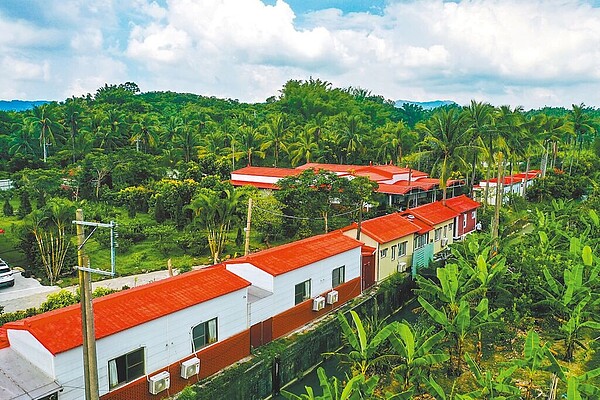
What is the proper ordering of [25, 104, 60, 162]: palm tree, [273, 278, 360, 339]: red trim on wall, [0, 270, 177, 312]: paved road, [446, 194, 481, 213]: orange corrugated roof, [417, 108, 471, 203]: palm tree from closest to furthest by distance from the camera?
[273, 278, 360, 339]: red trim on wall → [0, 270, 177, 312]: paved road → [417, 108, 471, 203]: palm tree → [446, 194, 481, 213]: orange corrugated roof → [25, 104, 60, 162]: palm tree

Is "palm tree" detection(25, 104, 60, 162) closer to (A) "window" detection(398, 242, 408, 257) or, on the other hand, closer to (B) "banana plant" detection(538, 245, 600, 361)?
(A) "window" detection(398, 242, 408, 257)

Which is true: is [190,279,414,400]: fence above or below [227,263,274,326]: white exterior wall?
below

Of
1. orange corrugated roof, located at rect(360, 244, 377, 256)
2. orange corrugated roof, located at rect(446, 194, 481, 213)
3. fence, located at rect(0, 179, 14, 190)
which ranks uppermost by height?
fence, located at rect(0, 179, 14, 190)

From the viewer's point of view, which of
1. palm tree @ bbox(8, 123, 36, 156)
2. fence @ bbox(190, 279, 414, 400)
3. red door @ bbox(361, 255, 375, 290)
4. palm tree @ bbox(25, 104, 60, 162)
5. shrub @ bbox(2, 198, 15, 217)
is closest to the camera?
fence @ bbox(190, 279, 414, 400)

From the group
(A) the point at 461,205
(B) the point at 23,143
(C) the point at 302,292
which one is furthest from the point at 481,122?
(B) the point at 23,143

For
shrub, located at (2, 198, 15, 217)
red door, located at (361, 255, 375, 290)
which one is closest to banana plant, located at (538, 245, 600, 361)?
red door, located at (361, 255, 375, 290)

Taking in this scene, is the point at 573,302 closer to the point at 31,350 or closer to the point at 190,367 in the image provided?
the point at 190,367
